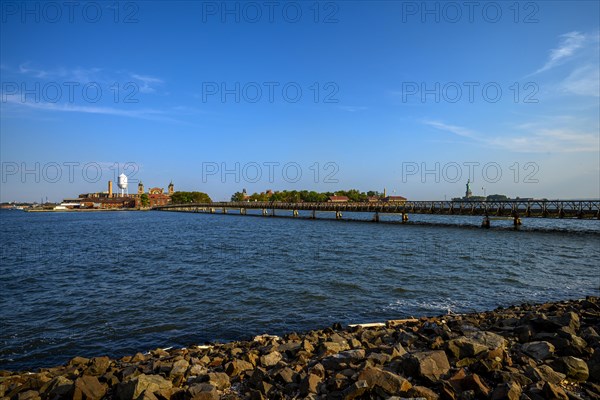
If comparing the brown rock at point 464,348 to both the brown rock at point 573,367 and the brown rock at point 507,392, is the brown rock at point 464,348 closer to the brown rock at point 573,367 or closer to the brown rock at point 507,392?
the brown rock at point 573,367

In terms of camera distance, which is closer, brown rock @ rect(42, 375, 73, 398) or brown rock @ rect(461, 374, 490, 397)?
brown rock @ rect(461, 374, 490, 397)

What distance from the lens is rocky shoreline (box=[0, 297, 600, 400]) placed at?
19.5 ft


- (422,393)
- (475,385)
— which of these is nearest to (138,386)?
(422,393)

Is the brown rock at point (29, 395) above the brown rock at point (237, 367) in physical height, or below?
below

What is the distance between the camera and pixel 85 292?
19.2 meters

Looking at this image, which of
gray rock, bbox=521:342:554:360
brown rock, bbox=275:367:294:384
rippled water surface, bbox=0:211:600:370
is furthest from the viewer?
rippled water surface, bbox=0:211:600:370

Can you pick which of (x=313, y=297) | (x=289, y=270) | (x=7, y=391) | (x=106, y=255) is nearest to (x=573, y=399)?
(x=7, y=391)

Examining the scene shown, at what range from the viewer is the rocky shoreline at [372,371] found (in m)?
5.96

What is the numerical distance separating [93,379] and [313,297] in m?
11.6

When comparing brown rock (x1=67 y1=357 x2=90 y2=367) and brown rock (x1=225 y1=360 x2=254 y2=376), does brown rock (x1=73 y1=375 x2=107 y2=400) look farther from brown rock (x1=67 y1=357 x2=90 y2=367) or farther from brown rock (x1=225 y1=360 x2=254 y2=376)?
brown rock (x1=67 y1=357 x2=90 y2=367)

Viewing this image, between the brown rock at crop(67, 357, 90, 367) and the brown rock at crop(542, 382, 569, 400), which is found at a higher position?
the brown rock at crop(542, 382, 569, 400)

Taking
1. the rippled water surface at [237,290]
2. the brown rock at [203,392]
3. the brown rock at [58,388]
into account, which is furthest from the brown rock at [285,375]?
the rippled water surface at [237,290]

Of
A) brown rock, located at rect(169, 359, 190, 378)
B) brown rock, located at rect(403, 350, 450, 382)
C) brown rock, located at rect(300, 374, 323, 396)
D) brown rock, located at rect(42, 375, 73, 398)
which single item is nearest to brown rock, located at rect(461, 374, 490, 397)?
brown rock, located at rect(403, 350, 450, 382)

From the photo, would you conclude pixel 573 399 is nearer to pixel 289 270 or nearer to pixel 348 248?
pixel 289 270
